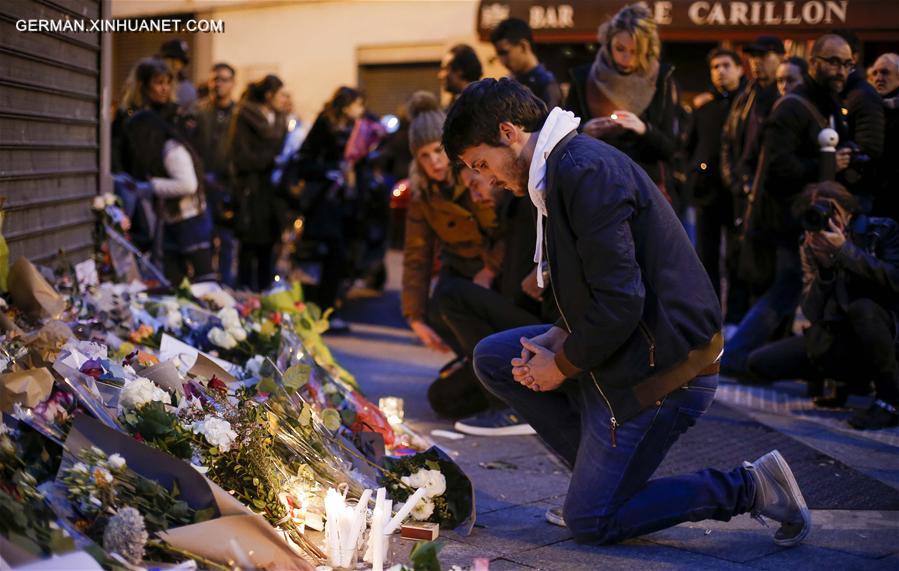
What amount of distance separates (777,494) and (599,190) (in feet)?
4.09

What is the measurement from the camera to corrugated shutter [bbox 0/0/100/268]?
590 cm

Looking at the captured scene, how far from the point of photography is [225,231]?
1050 cm

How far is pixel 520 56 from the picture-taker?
24.7ft

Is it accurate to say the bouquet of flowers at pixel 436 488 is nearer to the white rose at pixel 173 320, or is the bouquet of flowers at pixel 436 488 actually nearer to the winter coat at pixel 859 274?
the white rose at pixel 173 320

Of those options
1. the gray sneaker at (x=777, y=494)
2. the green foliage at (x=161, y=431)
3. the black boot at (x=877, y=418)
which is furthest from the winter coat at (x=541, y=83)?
the green foliage at (x=161, y=431)

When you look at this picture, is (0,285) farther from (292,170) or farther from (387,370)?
(292,170)

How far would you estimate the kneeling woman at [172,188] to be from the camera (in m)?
8.45

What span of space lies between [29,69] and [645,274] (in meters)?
3.62

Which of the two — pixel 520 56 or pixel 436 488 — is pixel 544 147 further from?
pixel 520 56

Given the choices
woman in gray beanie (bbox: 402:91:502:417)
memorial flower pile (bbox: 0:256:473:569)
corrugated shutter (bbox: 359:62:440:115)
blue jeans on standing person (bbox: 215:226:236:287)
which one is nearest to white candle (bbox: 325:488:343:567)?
memorial flower pile (bbox: 0:256:473:569)

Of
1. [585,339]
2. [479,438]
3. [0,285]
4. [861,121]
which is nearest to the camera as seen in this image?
[585,339]

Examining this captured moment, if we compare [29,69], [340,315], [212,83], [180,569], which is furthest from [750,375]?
[212,83]

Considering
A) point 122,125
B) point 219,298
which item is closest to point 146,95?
point 122,125

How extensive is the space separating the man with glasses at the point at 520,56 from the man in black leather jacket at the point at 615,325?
10.7ft
